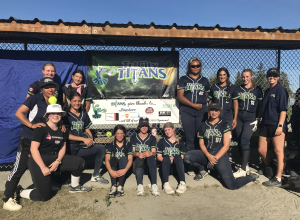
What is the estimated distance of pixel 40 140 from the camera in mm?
3055

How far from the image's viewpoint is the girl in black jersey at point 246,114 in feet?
13.1

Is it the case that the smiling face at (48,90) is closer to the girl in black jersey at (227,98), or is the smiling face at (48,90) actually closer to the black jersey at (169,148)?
the black jersey at (169,148)

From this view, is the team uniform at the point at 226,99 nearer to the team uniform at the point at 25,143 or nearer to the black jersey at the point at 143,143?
the black jersey at the point at 143,143

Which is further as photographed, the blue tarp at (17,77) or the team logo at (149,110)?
the team logo at (149,110)

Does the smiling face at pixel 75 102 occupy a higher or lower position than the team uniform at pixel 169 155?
higher

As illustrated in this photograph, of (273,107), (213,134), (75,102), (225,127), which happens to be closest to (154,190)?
(213,134)

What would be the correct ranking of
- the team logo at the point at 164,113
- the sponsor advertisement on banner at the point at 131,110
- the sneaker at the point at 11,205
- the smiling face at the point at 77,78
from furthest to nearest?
the team logo at the point at 164,113, the sponsor advertisement on banner at the point at 131,110, the smiling face at the point at 77,78, the sneaker at the point at 11,205

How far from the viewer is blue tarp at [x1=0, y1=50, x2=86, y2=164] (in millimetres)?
4289

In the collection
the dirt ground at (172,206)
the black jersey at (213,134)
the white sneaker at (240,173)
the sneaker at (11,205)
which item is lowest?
the dirt ground at (172,206)

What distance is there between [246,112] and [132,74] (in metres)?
2.53

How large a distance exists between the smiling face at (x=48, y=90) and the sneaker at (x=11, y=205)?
161 centimetres

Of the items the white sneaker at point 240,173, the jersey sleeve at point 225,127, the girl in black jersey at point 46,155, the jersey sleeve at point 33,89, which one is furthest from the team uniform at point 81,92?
the white sneaker at point 240,173

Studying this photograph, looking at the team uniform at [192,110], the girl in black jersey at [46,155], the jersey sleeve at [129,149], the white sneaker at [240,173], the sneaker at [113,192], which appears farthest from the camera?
the team uniform at [192,110]

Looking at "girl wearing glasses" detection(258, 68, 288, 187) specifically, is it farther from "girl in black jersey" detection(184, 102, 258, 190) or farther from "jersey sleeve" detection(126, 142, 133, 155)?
"jersey sleeve" detection(126, 142, 133, 155)
